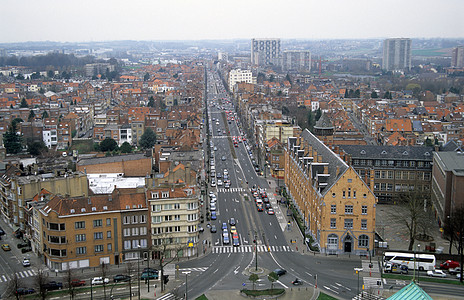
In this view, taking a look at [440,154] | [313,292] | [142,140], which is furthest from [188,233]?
[142,140]

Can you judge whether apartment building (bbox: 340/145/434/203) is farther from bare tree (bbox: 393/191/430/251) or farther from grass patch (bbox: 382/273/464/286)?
grass patch (bbox: 382/273/464/286)

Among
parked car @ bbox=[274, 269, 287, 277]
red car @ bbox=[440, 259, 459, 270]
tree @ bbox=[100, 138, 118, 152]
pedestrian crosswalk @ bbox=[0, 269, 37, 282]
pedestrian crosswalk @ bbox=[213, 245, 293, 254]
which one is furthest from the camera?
tree @ bbox=[100, 138, 118, 152]

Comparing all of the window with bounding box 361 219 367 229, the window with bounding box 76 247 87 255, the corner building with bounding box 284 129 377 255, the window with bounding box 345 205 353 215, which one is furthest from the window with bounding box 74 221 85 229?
the window with bounding box 361 219 367 229

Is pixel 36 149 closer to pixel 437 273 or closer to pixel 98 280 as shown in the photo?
pixel 98 280

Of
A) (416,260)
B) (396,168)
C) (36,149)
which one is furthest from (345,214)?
(36,149)

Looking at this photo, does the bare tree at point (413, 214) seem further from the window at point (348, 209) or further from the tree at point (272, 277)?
the tree at point (272, 277)

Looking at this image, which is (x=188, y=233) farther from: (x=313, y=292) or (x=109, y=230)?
(x=313, y=292)
